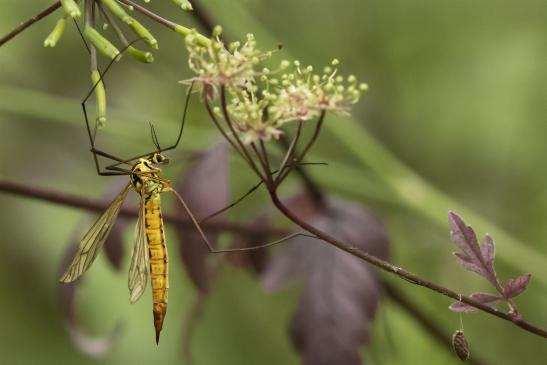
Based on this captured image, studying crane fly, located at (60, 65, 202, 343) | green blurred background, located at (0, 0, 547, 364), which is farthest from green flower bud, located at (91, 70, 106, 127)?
green blurred background, located at (0, 0, 547, 364)

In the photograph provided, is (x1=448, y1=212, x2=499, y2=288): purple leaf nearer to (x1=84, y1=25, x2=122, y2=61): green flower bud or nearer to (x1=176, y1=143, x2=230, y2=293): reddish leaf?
(x1=84, y1=25, x2=122, y2=61): green flower bud

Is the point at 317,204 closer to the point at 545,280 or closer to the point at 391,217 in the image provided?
the point at 545,280

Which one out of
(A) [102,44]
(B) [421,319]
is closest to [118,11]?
(A) [102,44]

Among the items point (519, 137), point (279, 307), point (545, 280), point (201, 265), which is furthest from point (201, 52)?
point (519, 137)

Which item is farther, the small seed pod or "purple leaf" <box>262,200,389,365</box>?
"purple leaf" <box>262,200,389,365</box>

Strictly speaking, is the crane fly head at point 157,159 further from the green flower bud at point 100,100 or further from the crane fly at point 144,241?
the green flower bud at point 100,100

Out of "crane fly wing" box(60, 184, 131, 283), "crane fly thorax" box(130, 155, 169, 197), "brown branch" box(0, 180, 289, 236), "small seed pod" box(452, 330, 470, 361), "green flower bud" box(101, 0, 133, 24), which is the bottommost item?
"small seed pod" box(452, 330, 470, 361)
